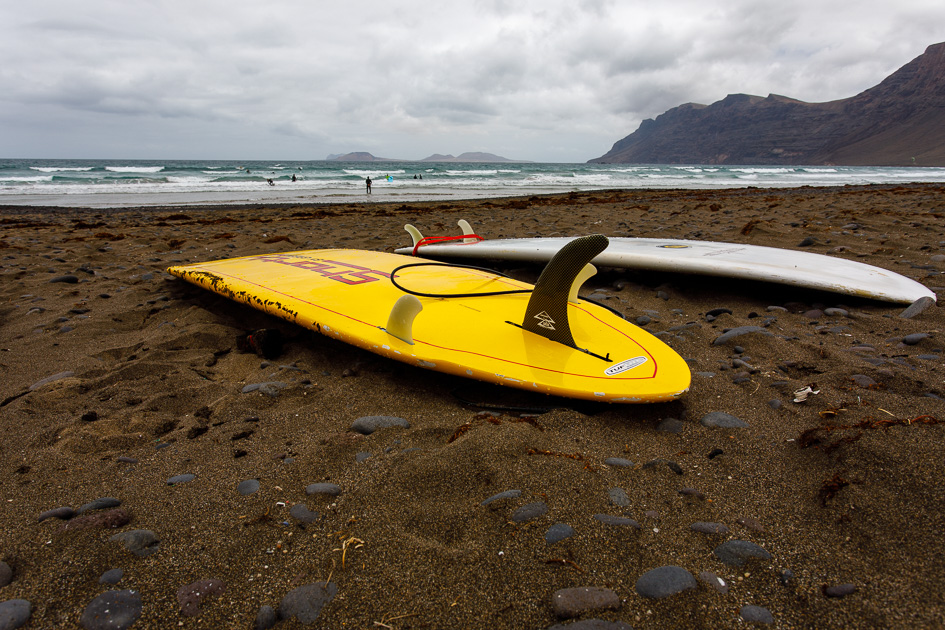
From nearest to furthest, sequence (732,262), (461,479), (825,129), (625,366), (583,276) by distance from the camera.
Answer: (461,479)
(625,366)
(583,276)
(732,262)
(825,129)

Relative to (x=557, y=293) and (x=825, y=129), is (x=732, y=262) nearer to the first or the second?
(x=557, y=293)

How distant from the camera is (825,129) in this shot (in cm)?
9894

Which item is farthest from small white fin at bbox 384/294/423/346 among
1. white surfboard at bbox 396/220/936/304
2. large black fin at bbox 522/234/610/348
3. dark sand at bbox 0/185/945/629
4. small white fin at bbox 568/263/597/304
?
white surfboard at bbox 396/220/936/304

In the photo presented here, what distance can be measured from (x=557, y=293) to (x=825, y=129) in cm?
12728

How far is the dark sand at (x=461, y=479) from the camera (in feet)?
3.08

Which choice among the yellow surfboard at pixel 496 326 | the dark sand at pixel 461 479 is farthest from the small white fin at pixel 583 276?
the dark sand at pixel 461 479

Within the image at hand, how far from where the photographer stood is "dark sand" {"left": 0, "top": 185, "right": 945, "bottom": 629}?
94 centimetres

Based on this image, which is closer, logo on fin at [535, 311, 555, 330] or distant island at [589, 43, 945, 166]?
logo on fin at [535, 311, 555, 330]

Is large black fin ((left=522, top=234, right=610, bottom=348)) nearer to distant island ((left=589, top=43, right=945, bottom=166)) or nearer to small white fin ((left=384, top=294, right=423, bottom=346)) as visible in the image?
small white fin ((left=384, top=294, right=423, bottom=346))

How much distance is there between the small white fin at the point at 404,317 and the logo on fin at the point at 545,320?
0.47 metres

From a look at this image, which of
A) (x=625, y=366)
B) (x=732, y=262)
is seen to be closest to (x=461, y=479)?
(x=625, y=366)

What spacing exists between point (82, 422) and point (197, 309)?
1.37 meters

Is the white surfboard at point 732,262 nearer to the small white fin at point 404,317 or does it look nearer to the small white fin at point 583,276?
the small white fin at point 583,276

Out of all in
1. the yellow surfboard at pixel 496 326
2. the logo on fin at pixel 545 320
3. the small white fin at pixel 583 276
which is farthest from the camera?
the small white fin at pixel 583 276
